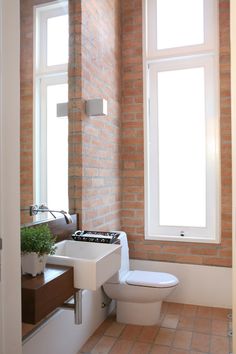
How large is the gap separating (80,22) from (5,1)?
1337 millimetres

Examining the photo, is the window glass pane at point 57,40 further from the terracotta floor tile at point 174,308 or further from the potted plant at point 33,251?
the terracotta floor tile at point 174,308

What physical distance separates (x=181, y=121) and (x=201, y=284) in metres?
1.68

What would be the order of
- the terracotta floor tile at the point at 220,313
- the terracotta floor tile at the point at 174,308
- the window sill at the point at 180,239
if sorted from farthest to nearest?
the window sill at the point at 180,239, the terracotta floor tile at the point at 174,308, the terracotta floor tile at the point at 220,313

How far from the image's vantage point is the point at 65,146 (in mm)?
2266

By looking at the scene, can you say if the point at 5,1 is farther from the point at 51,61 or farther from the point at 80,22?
the point at 80,22

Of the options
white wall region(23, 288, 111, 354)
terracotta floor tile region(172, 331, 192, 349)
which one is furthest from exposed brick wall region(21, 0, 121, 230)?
terracotta floor tile region(172, 331, 192, 349)

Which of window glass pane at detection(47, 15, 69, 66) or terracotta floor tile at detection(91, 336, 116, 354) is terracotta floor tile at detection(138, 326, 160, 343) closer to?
terracotta floor tile at detection(91, 336, 116, 354)

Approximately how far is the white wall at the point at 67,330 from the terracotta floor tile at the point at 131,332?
24 centimetres

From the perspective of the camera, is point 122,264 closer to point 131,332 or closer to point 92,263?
point 131,332

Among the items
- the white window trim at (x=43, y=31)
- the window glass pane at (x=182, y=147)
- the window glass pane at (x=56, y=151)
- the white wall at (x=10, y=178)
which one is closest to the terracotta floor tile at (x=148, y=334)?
the window glass pane at (x=182, y=147)

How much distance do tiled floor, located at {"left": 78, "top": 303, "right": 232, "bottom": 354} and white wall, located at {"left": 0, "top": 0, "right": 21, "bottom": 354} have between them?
129 centimetres

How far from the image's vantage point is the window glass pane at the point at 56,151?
6.95ft

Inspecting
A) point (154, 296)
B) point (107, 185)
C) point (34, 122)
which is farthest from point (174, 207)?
point (34, 122)

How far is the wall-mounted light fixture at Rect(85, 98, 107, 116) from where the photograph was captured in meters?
2.30
